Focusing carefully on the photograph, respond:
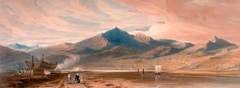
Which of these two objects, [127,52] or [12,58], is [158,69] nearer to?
[127,52]

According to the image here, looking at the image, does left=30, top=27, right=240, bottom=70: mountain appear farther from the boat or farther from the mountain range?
the boat

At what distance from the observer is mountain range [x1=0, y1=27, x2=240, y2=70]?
12.0 m

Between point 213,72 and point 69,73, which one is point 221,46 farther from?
point 69,73

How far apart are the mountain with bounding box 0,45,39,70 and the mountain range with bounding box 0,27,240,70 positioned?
26 cm

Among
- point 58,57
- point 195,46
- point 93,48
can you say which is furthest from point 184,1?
point 58,57

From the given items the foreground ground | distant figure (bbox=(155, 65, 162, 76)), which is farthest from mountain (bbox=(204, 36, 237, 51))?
distant figure (bbox=(155, 65, 162, 76))

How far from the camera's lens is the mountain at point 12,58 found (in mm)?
12078

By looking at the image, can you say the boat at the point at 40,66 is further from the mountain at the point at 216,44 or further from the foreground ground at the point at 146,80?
the mountain at the point at 216,44

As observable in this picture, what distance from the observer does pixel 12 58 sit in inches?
477

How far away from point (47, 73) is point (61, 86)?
17.1 inches

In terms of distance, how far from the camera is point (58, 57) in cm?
1212

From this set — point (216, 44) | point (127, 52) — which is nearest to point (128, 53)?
point (127, 52)

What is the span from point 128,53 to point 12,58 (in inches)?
97.1

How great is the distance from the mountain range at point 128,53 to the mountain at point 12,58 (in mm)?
256
